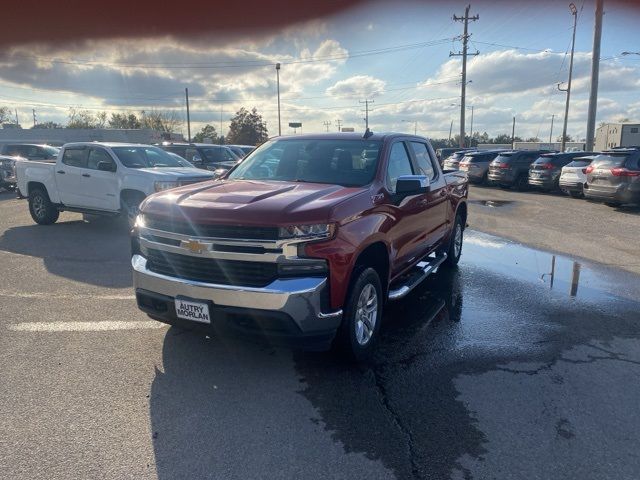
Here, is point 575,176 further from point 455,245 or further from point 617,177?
point 455,245

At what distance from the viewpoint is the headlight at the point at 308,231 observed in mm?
3568

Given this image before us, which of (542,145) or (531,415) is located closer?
(531,415)

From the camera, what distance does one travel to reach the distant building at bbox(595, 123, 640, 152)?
5672cm

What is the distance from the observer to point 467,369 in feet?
13.5

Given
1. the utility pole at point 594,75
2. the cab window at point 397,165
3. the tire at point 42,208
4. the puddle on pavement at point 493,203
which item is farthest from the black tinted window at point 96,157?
the utility pole at point 594,75

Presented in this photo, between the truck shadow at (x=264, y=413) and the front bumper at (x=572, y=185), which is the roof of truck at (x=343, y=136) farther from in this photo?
the front bumper at (x=572, y=185)

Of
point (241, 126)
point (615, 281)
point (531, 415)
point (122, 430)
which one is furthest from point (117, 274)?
point (241, 126)

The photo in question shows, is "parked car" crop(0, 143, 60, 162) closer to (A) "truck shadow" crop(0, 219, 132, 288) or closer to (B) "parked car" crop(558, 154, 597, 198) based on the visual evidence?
(A) "truck shadow" crop(0, 219, 132, 288)

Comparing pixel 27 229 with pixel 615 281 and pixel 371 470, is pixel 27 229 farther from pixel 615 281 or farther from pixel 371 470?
pixel 615 281

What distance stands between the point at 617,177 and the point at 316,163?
1211 centimetres

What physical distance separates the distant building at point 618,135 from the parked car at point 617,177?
45.1m

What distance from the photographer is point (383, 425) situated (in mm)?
3260

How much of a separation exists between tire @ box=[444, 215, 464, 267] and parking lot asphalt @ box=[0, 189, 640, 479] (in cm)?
141

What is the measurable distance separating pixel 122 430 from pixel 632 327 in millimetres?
4944
